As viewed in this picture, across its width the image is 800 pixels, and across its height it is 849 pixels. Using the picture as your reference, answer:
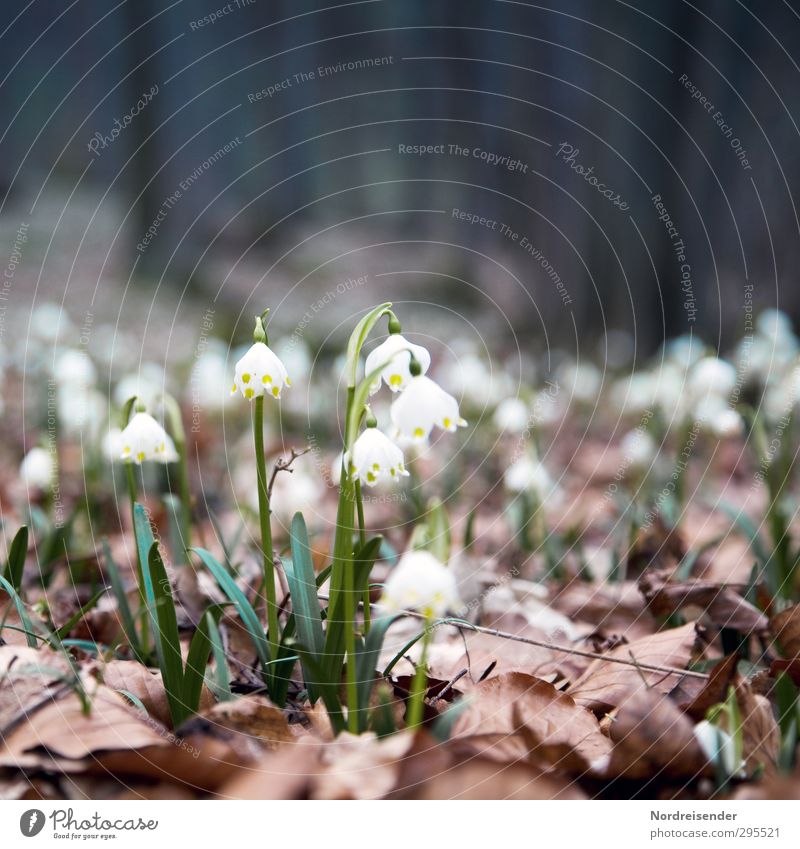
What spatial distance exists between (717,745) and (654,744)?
4.0 inches

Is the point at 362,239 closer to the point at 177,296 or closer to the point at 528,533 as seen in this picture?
the point at 177,296

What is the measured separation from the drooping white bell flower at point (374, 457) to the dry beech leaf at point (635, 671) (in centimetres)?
63

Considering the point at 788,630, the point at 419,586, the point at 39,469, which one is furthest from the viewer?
the point at 39,469

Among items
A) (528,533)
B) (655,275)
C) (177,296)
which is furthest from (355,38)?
(528,533)

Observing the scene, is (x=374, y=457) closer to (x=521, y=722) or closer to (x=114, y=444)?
(x=521, y=722)

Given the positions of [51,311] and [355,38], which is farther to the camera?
[355,38]

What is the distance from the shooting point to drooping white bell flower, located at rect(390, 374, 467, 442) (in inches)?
46.6

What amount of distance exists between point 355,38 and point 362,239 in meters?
2.70

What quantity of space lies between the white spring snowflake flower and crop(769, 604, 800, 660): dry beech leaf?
1.19 metres

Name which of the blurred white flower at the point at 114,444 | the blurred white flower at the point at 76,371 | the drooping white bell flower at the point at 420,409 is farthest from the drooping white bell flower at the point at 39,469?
the drooping white bell flower at the point at 420,409

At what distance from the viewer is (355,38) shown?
25.7 feet

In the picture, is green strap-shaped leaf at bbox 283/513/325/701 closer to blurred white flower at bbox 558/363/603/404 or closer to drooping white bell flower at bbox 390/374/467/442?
drooping white bell flower at bbox 390/374/467/442

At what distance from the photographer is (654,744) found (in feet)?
3.97

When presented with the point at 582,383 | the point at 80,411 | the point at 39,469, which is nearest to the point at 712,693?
the point at 39,469
